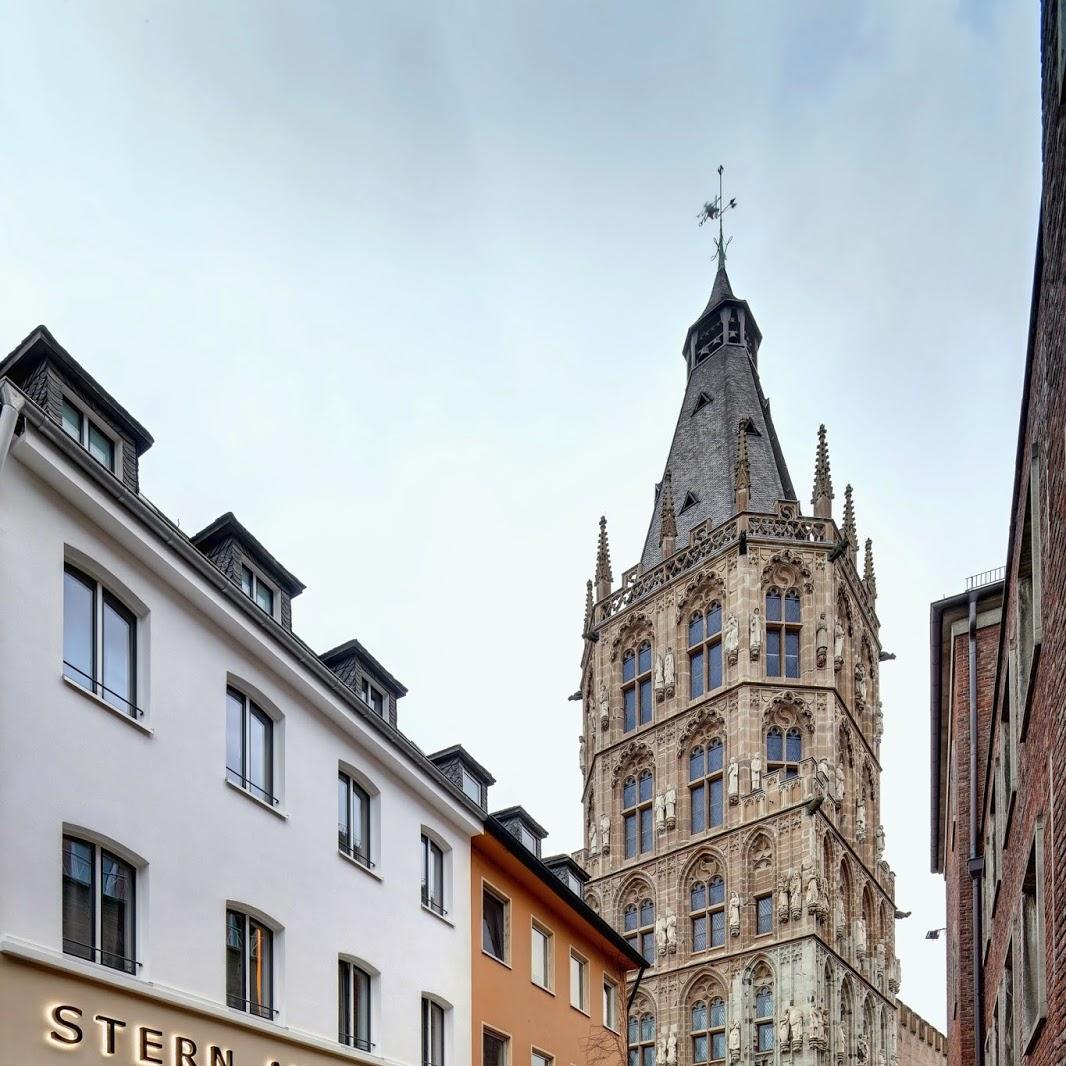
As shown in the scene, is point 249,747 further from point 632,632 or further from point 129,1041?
point 632,632

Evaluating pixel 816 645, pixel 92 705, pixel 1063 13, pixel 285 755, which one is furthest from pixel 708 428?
pixel 1063 13

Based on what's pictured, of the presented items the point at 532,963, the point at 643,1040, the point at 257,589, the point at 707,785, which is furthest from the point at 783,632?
the point at 257,589

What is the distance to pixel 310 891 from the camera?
16594 millimetres

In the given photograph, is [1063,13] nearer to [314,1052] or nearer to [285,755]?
[285,755]

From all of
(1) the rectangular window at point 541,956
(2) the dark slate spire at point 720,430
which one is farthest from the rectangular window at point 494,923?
(2) the dark slate spire at point 720,430

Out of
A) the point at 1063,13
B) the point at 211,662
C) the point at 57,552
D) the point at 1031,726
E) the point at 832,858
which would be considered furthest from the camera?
the point at 832,858

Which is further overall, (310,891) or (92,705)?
(310,891)

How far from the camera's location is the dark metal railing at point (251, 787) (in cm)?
1549

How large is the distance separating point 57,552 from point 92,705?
5.09 feet

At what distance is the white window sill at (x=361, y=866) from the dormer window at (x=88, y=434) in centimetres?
630

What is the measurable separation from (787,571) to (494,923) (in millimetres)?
31838

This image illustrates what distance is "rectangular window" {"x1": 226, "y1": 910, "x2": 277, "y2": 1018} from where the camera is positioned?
14.8m

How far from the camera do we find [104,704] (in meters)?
12.9

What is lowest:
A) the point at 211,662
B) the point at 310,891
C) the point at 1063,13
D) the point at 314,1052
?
the point at 314,1052
